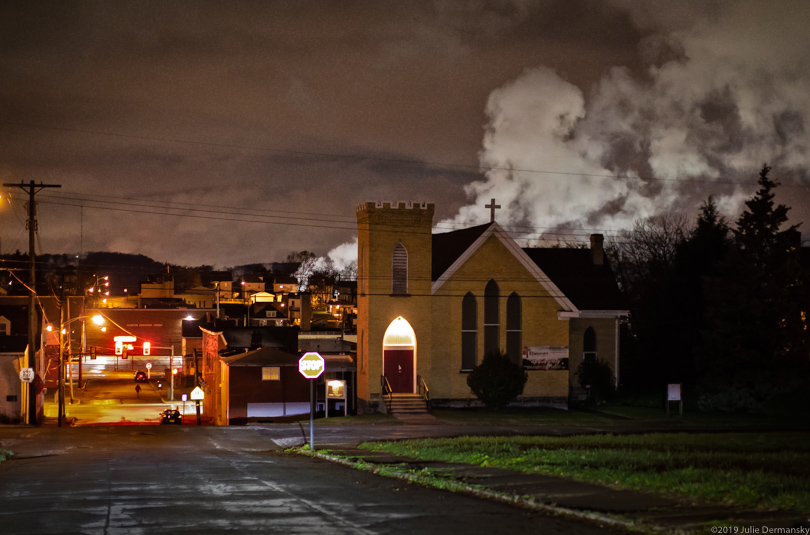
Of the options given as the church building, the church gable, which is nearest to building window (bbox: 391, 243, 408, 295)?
the church building

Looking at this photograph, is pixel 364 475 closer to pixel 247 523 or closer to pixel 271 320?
pixel 247 523

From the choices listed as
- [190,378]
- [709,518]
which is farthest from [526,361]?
[190,378]

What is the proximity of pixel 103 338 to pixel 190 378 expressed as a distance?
2288 centimetres

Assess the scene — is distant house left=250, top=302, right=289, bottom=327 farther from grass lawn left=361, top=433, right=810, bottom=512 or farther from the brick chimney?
Answer: grass lawn left=361, top=433, right=810, bottom=512

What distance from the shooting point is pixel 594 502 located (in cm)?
1254

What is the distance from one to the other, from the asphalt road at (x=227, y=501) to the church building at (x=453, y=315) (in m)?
20.4

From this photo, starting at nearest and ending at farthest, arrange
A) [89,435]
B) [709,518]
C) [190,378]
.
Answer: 1. [709,518]
2. [89,435]
3. [190,378]

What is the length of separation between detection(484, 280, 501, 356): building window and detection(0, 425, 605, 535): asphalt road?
23.2 metres

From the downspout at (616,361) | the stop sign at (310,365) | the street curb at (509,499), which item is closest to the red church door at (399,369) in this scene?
the downspout at (616,361)

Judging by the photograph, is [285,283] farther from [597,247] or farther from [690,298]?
[690,298]

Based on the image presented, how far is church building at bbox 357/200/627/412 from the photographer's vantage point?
44.2 metres

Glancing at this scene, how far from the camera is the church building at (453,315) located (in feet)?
145

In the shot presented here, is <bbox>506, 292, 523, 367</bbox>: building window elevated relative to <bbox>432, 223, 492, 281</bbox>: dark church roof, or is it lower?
lower

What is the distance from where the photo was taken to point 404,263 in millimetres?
44781
